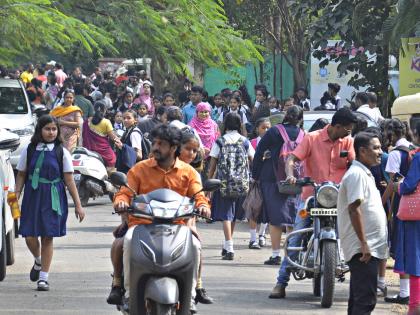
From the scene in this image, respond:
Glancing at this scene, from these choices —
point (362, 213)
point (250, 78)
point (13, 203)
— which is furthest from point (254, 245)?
point (250, 78)

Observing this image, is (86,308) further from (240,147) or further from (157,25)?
(157,25)

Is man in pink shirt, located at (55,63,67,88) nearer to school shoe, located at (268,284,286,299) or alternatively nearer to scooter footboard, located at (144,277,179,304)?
school shoe, located at (268,284,286,299)

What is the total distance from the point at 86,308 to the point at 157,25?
1508 cm

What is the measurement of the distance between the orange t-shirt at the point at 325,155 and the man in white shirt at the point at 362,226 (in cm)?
251

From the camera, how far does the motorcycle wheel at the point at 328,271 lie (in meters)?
11.1

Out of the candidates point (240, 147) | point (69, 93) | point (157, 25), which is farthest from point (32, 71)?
point (240, 147)

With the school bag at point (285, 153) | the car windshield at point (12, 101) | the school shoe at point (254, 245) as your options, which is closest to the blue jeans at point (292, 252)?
the school bag at point (285, 153)

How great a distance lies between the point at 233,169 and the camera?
15.2 m

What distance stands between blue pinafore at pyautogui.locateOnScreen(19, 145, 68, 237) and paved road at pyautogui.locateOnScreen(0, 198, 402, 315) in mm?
572

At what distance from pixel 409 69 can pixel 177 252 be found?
11.5 metres

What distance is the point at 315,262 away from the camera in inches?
450

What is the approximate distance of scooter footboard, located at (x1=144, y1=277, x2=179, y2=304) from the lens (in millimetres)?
8141

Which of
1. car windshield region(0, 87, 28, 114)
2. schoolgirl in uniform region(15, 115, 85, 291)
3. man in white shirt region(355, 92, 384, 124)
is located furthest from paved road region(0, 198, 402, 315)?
car windshield region(0, 87, 28, 114)

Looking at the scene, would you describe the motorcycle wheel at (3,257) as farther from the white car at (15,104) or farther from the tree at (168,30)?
the tree at (168,30)
